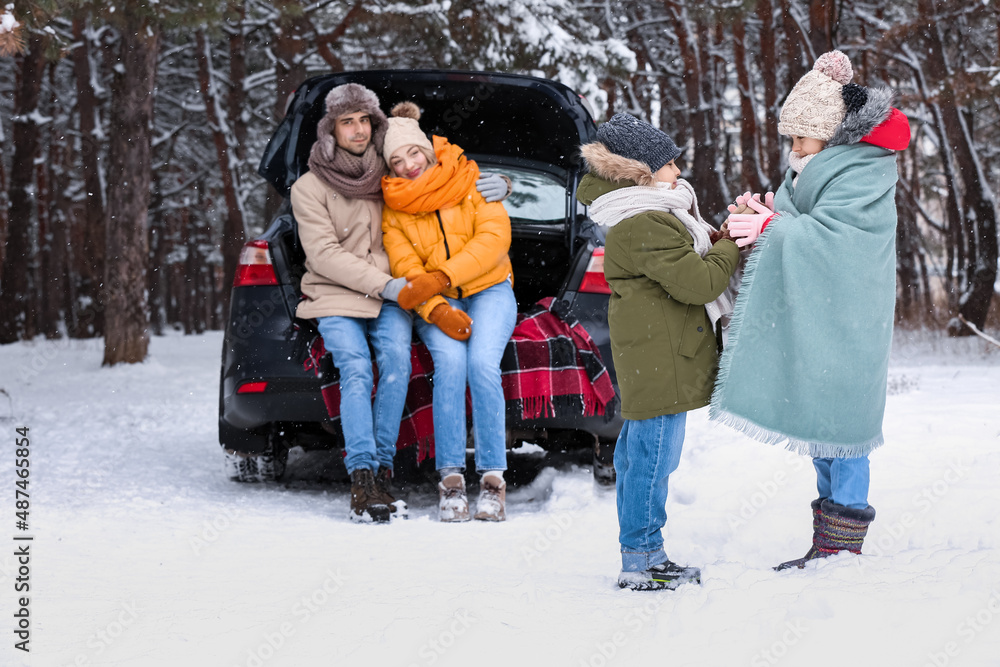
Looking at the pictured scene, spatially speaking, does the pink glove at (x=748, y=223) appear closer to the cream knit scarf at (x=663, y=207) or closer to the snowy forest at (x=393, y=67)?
the cream knit scarf at (x=663, y=207)

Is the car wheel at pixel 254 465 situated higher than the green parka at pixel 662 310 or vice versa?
the green parka at pixel 662 310

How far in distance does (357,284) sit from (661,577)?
6.85ft

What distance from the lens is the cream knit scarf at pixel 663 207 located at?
111 inches

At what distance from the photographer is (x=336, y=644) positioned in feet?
7.47

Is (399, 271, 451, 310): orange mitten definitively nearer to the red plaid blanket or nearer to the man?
the man

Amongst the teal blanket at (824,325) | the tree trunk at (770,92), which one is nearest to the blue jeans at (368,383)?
the teal blanket at (824,325)

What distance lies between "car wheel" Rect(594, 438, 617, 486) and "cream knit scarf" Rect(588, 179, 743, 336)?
5.18 ft

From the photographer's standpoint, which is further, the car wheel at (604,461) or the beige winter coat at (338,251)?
the car wheel at (604,461)

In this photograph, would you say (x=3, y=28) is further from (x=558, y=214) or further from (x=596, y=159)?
(x=596, y=159)

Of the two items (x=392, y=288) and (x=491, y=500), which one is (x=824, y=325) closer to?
(x=491, y=500)

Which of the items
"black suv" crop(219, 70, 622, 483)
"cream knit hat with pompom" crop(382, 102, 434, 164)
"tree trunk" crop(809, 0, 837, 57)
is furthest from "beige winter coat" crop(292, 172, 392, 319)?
"tree trunk" crop(809, 0, 837, 57)

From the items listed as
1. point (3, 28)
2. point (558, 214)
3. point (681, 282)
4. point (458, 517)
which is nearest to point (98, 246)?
point (3, 28)

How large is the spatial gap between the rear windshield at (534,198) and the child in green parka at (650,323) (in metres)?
2.40

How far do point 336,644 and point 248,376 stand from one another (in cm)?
211
